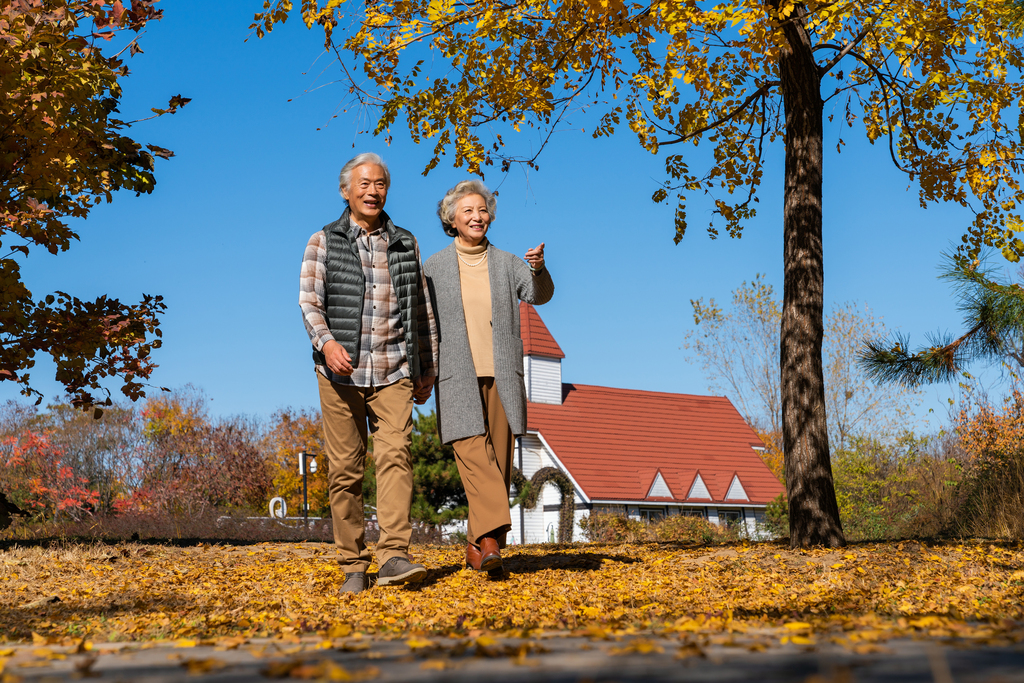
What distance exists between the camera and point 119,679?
4.97ft

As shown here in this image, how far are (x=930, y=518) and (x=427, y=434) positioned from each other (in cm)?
1289

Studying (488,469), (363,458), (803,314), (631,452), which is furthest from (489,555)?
(631,452)

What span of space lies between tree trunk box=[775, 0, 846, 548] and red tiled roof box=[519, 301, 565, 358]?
2275 cm

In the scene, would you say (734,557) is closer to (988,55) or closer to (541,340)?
(988,55)

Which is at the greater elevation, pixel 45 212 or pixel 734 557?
pixel 45 212

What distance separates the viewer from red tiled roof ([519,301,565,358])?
2950 cm

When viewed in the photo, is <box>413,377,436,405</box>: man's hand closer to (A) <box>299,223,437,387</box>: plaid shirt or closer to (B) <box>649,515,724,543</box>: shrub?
(A) <box>299,223,437,387</box>: plaid shirt

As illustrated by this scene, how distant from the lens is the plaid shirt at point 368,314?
4.16 metres

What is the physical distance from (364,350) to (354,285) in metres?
0.33

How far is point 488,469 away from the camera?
14.9 ft

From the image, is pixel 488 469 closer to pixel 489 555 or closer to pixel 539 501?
pixel 489 555

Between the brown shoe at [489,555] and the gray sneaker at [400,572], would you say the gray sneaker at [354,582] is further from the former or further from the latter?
the brown shoe at [489,555]

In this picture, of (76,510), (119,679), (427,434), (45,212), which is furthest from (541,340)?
(119,679)

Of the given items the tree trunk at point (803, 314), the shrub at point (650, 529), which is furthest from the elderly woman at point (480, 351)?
the shrub at point (650, 529)
